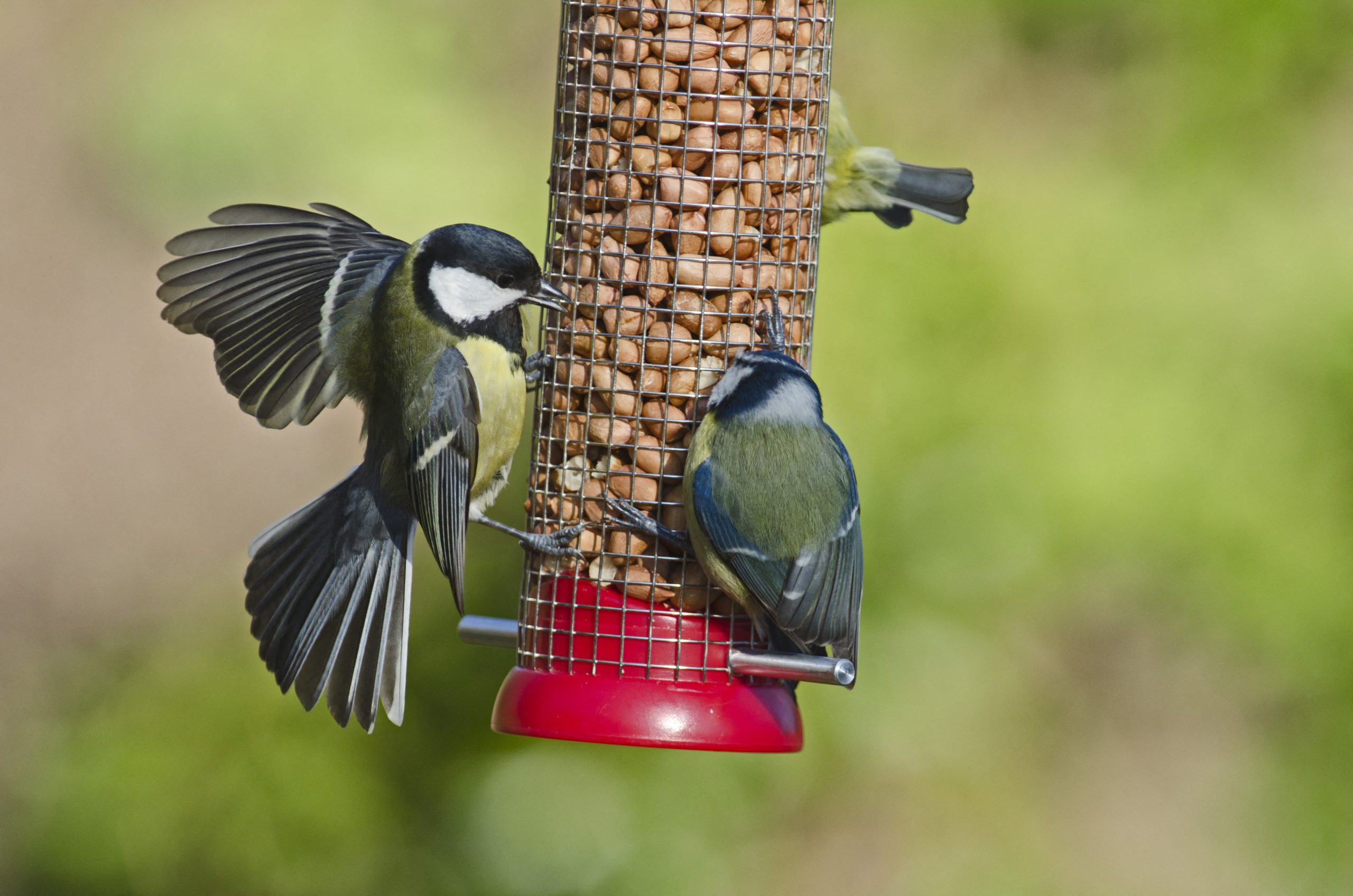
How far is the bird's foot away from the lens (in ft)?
9.18

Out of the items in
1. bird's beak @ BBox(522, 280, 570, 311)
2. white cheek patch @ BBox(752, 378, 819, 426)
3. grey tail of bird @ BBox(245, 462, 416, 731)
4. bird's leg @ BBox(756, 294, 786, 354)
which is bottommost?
grey tail of bird @ BBox(245, 462, 416, 731)

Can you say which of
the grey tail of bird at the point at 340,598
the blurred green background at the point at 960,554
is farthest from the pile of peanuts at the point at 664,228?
the blurred green background at the point at 960,554

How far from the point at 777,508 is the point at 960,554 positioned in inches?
47.4

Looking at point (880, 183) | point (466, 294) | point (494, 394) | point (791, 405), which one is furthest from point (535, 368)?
point (880, 183)

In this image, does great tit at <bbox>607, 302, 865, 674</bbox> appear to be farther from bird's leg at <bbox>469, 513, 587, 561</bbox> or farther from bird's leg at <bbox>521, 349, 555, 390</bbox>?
bird's leg at <bbox>521, 349, 555, 390</bbox>

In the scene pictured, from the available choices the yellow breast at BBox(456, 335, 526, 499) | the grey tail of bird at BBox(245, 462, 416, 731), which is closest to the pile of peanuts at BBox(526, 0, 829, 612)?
the yellow breast at BBox(456, 335, 526, 499)

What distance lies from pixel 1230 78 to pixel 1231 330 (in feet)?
2.49

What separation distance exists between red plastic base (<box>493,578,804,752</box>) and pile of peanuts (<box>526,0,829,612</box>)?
64 mm

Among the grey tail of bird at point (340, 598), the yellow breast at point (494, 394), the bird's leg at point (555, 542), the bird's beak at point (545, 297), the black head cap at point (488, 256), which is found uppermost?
the black head cap at point (488, 256)

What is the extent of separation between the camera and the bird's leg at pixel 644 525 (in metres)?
2.73

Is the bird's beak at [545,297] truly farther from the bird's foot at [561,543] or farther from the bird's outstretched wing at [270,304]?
the bird's outstretched wing at [270,304]

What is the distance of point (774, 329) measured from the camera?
2781mm

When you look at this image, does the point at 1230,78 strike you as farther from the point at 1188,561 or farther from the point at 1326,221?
the point at 1188,561

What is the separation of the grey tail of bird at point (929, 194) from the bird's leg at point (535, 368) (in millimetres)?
1321
